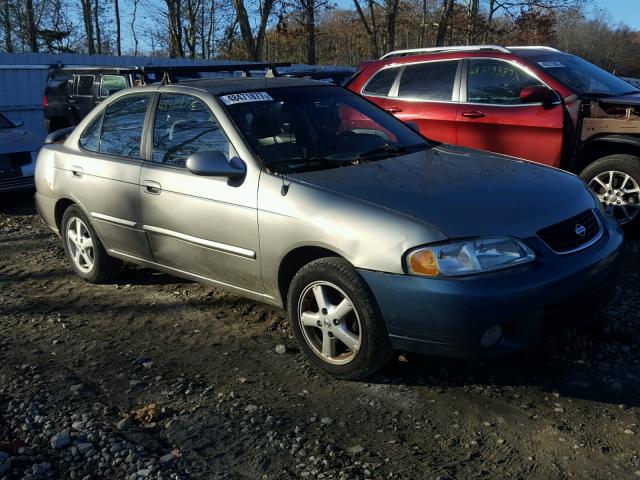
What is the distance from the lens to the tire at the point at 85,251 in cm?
531

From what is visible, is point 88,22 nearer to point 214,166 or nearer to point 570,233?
point 214,166

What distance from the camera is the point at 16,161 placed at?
338 inches

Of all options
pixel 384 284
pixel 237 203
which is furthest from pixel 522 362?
pixel 237 203

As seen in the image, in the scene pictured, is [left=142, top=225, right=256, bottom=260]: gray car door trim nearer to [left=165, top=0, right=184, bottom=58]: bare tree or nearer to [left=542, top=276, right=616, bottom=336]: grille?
[left=542, top=276, right=616, bottom=336]: grille

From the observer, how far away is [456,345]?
Result: 321 centimetres

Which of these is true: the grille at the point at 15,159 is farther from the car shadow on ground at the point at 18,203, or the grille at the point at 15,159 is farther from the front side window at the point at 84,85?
the front side window at the point at 84,85

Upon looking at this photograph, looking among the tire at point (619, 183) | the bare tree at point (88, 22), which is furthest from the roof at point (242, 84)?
the bare tree at point (88, 22)

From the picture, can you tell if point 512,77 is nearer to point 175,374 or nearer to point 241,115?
point 241,115

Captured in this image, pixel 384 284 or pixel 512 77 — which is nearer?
pixel 384 284

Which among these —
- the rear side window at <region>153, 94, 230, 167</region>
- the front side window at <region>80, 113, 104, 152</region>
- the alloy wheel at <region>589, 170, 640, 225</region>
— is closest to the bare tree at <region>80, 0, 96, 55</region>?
the front side window at <region>80, 113, 104, 152</region>

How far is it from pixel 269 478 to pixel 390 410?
0.78 m

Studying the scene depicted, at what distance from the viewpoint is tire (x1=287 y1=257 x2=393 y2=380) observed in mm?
3367

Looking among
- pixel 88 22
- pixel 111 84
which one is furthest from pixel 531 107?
pixel 88 22

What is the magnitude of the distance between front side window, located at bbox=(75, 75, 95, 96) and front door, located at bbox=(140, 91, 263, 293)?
23.1 ft
